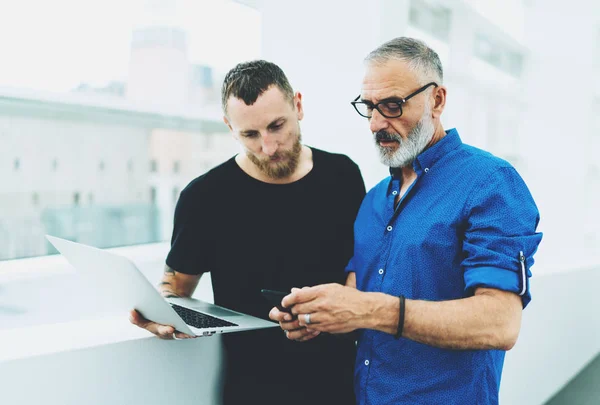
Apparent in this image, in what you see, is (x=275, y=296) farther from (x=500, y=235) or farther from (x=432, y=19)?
(x=432, y=19)

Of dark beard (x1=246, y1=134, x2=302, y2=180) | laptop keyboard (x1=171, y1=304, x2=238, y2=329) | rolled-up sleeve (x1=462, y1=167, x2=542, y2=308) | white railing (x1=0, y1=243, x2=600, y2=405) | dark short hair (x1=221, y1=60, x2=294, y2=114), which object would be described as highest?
dark short hair (x1=221, y1=60, x2=294, y2=114)

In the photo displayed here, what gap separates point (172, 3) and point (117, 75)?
53cm

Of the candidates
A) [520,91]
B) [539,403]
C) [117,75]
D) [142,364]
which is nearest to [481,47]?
[520,91]

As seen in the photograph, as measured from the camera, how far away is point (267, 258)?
158 cm

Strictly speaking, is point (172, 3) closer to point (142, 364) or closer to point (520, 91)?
point (142, 364)

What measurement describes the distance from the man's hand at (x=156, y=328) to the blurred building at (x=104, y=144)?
1.41m

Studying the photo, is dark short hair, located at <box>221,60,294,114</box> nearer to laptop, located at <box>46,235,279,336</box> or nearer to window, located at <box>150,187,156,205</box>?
laptop, located at <box>46,235,279,336</box>

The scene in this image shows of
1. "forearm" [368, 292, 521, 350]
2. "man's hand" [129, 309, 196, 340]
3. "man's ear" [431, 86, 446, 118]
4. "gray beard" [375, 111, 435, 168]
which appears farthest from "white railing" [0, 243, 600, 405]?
"man's ear" [431, 86, 446, 118]

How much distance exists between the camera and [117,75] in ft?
9.24

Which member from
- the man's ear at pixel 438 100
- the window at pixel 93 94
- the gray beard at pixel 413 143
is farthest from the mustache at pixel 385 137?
the window at pixel 93 94

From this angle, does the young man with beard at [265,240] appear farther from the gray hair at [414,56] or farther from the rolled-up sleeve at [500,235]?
the rolled-up sleeve at [500,235]

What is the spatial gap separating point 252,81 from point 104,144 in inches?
92.8

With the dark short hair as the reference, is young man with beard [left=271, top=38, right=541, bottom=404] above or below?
below

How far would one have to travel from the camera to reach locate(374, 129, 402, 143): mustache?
4.41 ft
